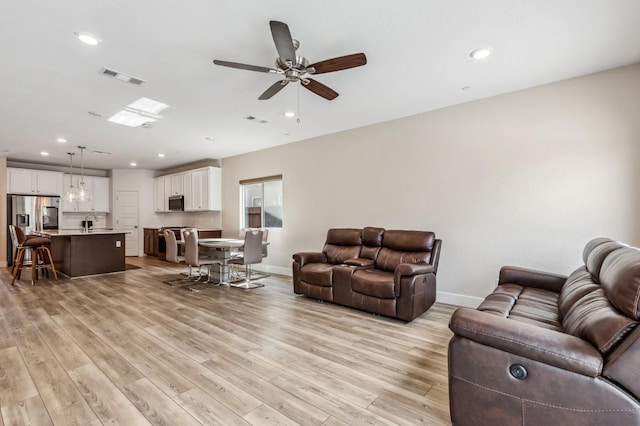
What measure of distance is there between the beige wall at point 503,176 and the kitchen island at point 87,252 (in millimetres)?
4699

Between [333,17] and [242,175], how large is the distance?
5.19m

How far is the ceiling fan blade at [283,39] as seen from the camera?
76.5 inches

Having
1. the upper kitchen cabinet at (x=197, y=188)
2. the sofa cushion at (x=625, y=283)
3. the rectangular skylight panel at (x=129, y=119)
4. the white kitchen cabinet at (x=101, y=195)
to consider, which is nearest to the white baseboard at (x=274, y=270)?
the upper kitchen cabinet at (x=197, y=188)

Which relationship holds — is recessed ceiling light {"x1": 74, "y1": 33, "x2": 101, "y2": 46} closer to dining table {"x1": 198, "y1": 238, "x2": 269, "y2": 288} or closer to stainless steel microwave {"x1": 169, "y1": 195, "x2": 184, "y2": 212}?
dining table {"x1": 198, "y1": 238, "x2": 269, "y2": 288}

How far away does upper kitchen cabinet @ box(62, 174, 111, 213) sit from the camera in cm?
835

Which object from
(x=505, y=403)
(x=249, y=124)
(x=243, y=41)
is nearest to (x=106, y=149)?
(x=249, y=124)

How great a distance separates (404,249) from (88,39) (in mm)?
3967

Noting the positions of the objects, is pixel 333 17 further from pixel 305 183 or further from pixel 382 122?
pixel 305 183

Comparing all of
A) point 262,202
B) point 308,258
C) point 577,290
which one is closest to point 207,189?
point 262,202

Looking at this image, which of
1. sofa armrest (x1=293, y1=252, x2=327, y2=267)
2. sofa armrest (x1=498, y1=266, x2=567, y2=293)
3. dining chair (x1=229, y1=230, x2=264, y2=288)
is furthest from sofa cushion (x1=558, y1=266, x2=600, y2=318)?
dining chair (x1=229, y1=230, x2=264, y2=288)

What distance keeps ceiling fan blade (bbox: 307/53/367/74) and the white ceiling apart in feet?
0.90

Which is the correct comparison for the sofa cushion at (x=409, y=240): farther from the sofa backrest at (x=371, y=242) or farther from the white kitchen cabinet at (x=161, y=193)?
the white kitchen cabinet at (x=161, y=193)

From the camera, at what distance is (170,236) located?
5.20 m

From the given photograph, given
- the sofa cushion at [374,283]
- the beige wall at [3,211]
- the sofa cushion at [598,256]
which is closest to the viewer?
the sofa cushion at [598,256]
